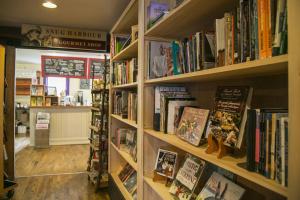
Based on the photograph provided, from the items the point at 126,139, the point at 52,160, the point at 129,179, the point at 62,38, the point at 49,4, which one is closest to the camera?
the point at 129,179

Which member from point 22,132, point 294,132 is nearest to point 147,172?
point 294,132

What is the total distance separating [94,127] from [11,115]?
132 cm

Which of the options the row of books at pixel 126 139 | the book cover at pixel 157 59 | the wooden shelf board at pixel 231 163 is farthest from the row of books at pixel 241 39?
the row of books at pixel 126 139

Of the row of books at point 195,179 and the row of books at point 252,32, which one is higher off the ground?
the row of books at point 252,32

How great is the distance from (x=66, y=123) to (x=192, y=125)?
556 centimetres

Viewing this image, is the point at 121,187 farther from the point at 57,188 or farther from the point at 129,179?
the point at 57,188

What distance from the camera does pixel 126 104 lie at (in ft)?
7.99

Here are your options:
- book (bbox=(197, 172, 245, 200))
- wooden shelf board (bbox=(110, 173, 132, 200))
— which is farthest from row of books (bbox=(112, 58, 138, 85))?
book (bbox=(197, 172, 245, 200))

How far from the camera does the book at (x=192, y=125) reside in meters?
1.23

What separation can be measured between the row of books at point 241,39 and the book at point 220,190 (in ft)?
1.84

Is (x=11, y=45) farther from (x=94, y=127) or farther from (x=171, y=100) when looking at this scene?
(x=171, y=100)

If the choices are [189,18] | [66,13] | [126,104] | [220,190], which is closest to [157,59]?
[189,18]

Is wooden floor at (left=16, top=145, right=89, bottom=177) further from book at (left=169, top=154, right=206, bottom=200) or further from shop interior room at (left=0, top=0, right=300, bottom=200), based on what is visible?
book at (left=169, top=154, right=206, bottom=200)

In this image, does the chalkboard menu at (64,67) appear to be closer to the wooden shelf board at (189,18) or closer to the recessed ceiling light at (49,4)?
the recessed ceiling light at (49,4)
